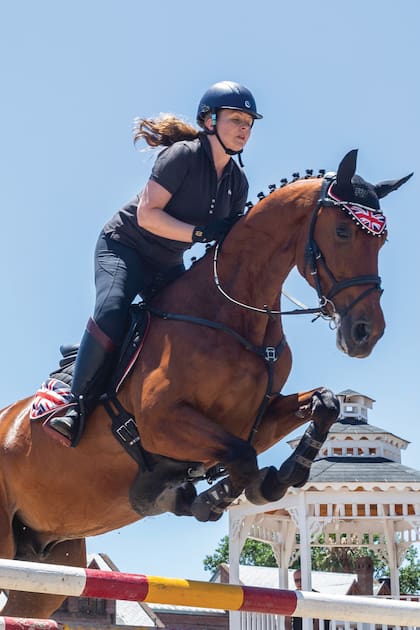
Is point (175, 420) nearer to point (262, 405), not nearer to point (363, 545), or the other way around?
point (262, 405)

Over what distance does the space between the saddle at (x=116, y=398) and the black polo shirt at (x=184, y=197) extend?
0.46 meters

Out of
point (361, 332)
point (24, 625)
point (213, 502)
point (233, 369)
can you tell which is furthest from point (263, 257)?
point (24, 625)

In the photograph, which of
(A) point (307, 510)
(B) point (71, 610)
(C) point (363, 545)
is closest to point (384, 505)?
(A) point (307, 510)

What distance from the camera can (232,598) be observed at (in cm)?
484

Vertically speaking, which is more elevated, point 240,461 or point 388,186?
point 388,186

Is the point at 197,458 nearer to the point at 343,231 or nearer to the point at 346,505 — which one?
the point at 343,231

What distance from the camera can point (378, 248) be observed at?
5.94 m

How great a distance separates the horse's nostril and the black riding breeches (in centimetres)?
154

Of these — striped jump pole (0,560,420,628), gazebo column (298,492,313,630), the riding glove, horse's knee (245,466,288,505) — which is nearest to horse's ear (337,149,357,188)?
the riding glove

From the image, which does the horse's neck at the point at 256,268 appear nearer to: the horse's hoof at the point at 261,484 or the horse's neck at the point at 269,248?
the horse's neck at the point at 269,248

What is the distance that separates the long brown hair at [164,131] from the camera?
6.79 metres

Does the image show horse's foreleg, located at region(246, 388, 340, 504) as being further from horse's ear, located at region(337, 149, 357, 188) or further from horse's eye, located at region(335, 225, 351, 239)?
horse's ear, located at region(337, 149, 357, 188)

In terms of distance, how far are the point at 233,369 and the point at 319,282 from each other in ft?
2.34

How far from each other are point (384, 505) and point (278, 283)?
1284 cm
